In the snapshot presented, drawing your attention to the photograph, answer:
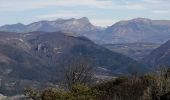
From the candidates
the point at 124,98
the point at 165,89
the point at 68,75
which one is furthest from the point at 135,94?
the point at 68,75

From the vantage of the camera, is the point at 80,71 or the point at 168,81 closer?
the point at 168,81

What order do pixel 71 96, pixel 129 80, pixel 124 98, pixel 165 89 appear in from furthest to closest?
1. pixel 129 80
2. pixel 124 98
3. pixel 165 89
4. pixel 71 96

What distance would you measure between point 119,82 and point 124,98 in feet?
32.6

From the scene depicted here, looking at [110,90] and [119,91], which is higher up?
[119,91]

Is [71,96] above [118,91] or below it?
above

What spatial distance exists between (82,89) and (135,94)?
11483 millimetres

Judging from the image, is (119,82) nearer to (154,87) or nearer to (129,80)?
(129,80)

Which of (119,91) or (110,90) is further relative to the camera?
(110,90)

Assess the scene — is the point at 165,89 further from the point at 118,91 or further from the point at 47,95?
the point at 47,95

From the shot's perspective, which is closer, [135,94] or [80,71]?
[135,94]

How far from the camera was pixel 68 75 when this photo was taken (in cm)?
4456

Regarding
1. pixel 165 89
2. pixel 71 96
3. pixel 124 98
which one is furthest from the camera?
pixel 124 98

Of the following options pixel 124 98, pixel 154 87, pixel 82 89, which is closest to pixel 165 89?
pixel 154 87

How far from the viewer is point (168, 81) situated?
1347 inches
